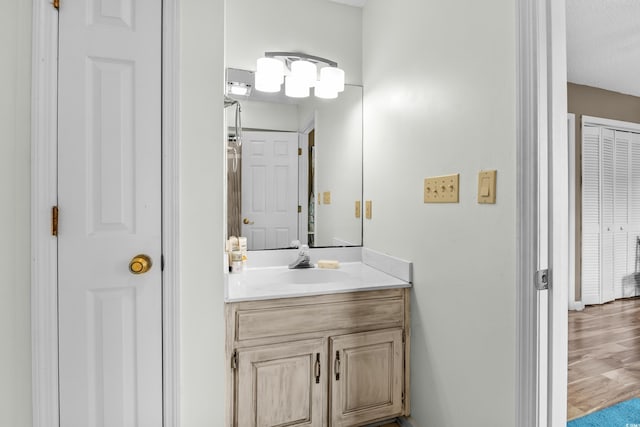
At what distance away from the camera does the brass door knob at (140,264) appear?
3.86 feet

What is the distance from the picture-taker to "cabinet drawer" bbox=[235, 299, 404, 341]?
1.39 m

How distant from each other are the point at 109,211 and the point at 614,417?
8.70ft

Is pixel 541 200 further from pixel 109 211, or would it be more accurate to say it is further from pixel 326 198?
pixel 109 211

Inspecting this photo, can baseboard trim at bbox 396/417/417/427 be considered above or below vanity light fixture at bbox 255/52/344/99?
below

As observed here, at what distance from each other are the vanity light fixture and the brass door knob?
120cm

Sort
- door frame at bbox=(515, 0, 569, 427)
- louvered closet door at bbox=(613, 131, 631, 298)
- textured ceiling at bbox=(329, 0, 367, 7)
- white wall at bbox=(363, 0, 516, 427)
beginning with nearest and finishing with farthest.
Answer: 1. door frame at bbox=(515, 0, 569, 427)
2. white wall at bbox=(363, 0, 516, 427)
3. textured ceiling at bbox=(329, 0, 367, 7)
4. louvered closet door at bbox=(613, 131, 631, 298)

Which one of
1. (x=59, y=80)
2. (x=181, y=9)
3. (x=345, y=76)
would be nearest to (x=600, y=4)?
(x=345, y=76)

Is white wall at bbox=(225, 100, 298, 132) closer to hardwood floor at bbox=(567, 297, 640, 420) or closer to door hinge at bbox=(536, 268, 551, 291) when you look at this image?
door hinge at bbox=(536, 268, 551, 291)

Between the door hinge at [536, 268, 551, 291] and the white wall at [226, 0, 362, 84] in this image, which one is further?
the white wall at [226, 0, 362, 84]

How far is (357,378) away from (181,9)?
174 centimetres

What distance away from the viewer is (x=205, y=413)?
1.30 meters

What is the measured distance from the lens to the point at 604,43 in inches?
101

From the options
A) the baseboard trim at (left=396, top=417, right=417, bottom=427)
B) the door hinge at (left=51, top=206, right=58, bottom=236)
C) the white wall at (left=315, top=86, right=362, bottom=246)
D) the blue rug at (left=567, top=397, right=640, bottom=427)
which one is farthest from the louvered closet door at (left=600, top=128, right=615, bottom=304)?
the door hinge at (left=51, top=206, right=58, bottom=236)

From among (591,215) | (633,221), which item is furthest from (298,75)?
(633,221)
